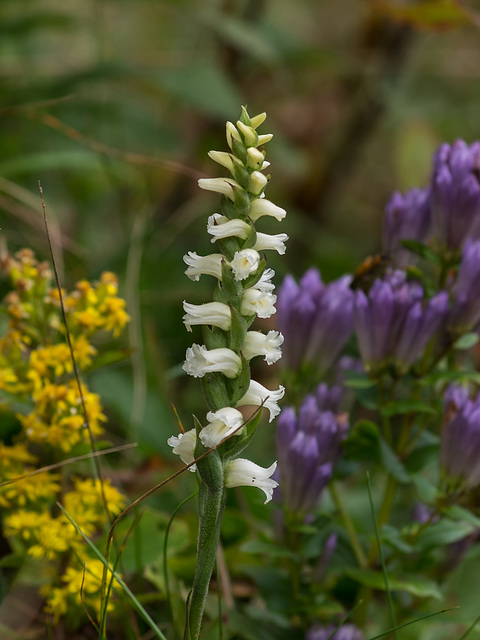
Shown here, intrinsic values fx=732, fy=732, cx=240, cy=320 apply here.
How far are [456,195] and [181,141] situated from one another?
4.32 feet

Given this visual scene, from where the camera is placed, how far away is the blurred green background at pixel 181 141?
5.03ft

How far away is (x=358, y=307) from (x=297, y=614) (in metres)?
0.43

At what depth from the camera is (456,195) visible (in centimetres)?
97

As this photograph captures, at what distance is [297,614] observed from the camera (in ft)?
3.28

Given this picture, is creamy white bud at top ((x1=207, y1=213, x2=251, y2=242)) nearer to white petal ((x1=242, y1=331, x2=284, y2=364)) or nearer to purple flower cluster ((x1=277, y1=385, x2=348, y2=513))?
white petal ((x1=242, y1=331, x2=284, y2=364))

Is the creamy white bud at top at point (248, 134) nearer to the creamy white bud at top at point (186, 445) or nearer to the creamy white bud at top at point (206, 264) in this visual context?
the creamy white bud at top at point (206, 264)

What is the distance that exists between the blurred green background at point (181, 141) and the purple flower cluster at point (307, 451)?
27cm

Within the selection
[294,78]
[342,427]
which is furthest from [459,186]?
[294,78]

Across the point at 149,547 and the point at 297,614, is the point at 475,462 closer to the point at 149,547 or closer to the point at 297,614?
the point at 297,614

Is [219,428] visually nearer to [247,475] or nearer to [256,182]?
[247,475]

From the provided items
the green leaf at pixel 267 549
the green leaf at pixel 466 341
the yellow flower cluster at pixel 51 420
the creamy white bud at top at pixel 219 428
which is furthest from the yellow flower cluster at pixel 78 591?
the green leaf at pixel 466 341

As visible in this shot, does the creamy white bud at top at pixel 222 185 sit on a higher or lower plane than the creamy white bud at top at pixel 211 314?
higher

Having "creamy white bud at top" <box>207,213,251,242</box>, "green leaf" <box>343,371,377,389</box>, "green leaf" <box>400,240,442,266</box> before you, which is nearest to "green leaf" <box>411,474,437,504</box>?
"green leaf" <box>343,371,377,389</box>

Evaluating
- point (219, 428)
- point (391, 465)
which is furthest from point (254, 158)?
point (391, 465)
